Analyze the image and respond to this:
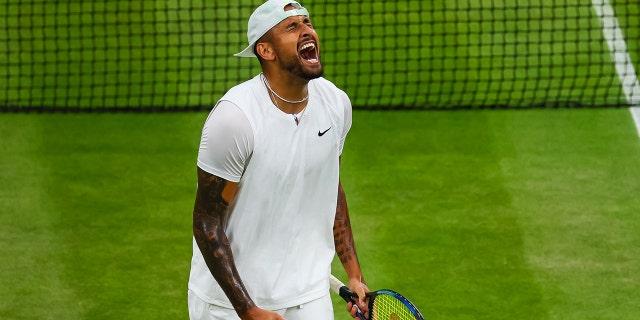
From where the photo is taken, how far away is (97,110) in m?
11.4

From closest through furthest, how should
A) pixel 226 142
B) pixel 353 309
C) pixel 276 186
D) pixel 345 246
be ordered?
1. pixel 226 142
2. pixel 276 186
3. pixel 353 309
4. pixel 345 246

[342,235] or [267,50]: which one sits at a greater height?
[267,50]

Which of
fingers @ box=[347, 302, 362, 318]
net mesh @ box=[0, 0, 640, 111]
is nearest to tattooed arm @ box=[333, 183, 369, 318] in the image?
fingers @ box=[347, 302, 362, 318]

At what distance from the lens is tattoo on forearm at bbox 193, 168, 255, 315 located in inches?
209

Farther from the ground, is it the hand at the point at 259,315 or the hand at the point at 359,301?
the hand at the point at 259,315

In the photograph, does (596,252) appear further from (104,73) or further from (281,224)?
(104,73)

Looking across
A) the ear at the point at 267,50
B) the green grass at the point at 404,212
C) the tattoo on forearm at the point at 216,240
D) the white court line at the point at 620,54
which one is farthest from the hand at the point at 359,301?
the white court line at the point at 620,54

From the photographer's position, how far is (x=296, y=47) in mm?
5375

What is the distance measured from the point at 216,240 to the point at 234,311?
431 mm

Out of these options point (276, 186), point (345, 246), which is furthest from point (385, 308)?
point (276, 186)

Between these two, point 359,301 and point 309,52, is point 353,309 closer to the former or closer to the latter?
point 359,301

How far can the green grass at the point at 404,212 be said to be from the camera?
323 inches

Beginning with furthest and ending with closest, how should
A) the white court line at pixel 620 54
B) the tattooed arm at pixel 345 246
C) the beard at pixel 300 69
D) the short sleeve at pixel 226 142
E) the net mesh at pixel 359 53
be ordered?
the net mesh at pixel 359 53 < the white court line at pixel 620 54 < the tattooed arm at pixel 345 246 < the beard at pixel 300 69 < the short sleeve at pixel 226 142

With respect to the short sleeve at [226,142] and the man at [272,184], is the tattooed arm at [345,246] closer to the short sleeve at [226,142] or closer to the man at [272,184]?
the man at [272,184]
